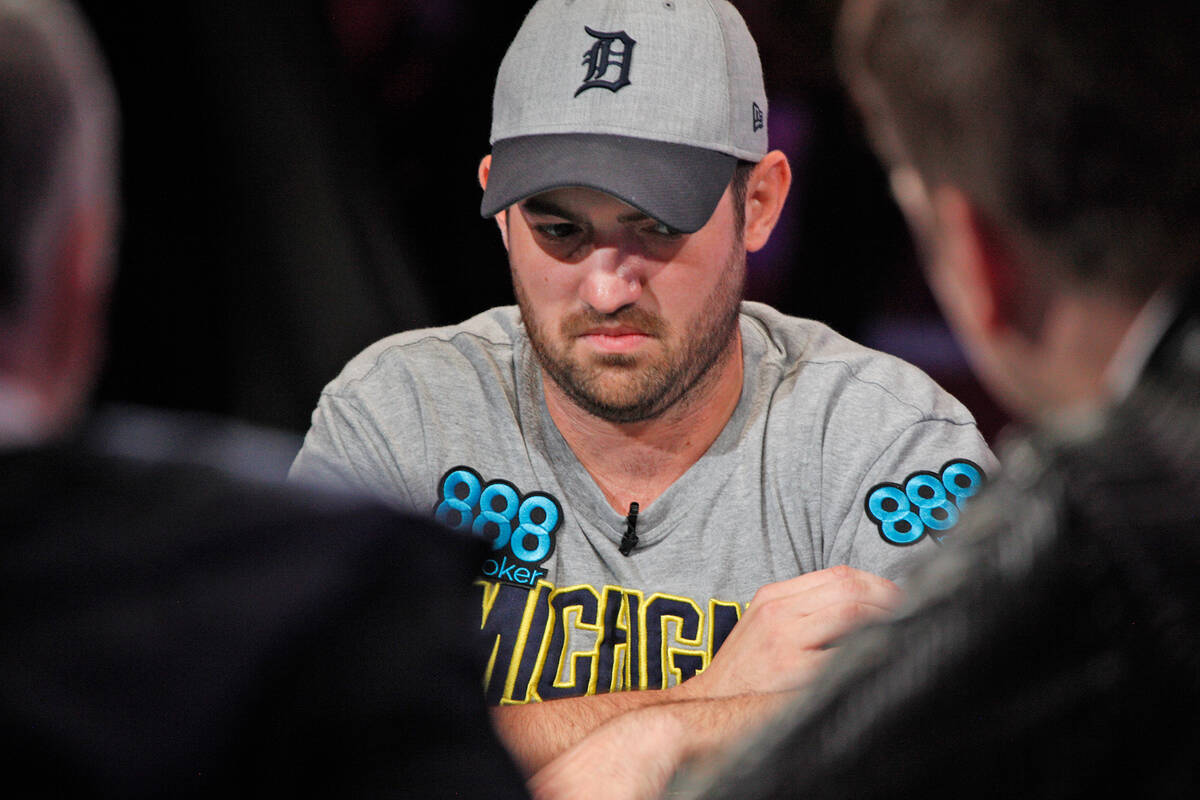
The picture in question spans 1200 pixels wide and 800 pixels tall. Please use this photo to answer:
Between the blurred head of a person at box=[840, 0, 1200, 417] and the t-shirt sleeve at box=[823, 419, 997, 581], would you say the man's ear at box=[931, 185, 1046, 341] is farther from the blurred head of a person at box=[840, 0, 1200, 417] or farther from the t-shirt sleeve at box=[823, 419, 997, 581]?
the t-shirt sleeve at box=[823, 419, 997, 581]

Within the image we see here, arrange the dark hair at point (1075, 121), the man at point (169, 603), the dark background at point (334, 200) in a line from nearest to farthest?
the man at point (169, 603) → the dark hair at point (1075, 121) → the dark background at point (334, 200)

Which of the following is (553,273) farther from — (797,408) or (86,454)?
(86,454)

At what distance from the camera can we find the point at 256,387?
6.49 feet

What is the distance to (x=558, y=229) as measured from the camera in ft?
5.31

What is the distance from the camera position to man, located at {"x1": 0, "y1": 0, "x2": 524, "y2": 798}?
0.56m

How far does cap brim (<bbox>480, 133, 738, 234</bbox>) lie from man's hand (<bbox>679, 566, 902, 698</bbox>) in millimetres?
513

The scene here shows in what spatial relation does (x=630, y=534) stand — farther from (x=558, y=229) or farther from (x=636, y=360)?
(x=558, y=229)

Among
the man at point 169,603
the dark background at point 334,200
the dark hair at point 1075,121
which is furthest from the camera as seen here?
the dark background at point 334,200

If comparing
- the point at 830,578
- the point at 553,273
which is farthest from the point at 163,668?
the point at 553,273

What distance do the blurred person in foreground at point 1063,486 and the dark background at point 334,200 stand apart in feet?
3.40

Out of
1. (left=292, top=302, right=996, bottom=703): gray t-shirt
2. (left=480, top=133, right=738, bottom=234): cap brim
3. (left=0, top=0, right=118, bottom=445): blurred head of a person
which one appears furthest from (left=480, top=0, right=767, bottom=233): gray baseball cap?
(left=0, top=0, right=118, bottom=445): blurred head of a person

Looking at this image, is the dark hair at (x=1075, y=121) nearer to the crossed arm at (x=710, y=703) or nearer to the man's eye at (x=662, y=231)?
the crossed arm at (x=710, y=703)

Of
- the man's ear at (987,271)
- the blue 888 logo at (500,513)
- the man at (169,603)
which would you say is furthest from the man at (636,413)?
the man at (169,603)

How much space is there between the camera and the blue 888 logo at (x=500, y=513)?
1598 millimetres
